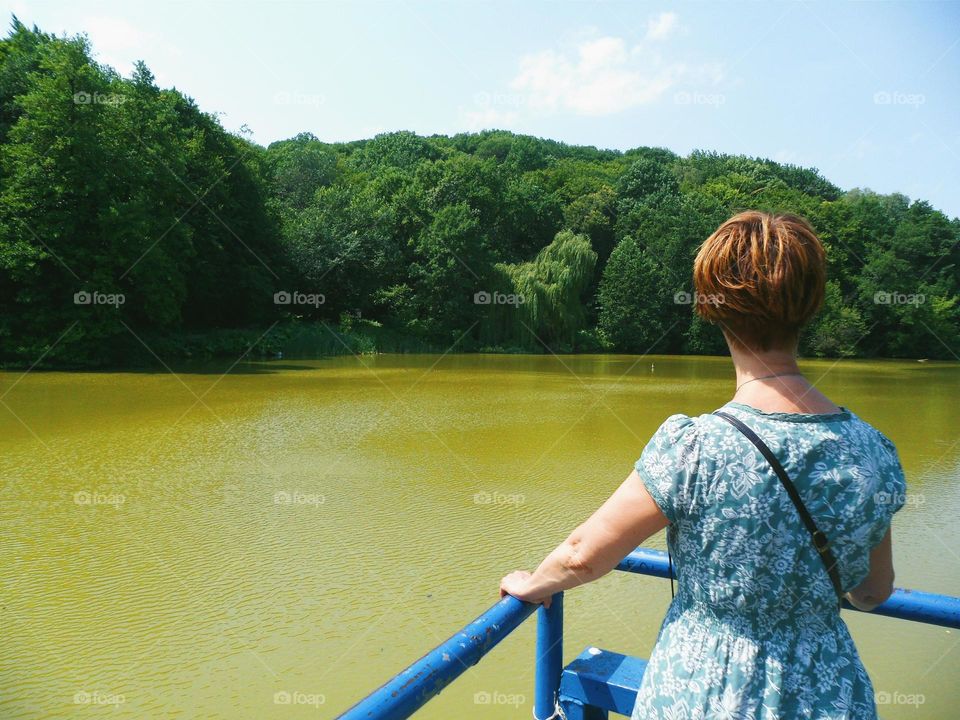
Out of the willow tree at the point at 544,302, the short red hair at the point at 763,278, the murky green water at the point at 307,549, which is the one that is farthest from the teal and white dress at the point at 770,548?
the willow tree at the point at 544,302

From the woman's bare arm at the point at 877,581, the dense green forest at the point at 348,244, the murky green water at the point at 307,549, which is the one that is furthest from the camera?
the dense green forest at the point at 348,244

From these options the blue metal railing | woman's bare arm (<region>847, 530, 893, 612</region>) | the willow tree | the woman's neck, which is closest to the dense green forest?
the willow tree

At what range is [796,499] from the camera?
1163mm

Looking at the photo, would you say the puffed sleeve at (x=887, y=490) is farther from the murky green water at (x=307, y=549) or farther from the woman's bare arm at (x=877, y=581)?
the murky green water at (x=307, y=549)

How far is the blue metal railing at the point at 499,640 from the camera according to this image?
3.57ft

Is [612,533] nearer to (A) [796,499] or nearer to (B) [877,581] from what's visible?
(A) [796,499]

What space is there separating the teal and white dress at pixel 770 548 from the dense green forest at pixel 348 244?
66.1ft

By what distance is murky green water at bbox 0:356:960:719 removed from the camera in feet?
12.1

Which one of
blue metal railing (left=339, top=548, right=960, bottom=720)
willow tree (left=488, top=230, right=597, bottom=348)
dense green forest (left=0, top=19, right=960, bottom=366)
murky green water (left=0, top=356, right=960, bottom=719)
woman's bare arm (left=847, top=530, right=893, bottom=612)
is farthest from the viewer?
willow tree (left=488, top=230, right=597, bottom=348)

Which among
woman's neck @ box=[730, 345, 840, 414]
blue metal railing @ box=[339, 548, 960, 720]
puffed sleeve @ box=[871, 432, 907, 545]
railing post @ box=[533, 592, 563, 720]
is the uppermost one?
woman's neck @ box=[730, 345, 840, 414]

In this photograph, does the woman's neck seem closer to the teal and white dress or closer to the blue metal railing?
the teal and white dress

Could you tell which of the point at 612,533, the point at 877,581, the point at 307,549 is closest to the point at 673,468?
the point at 612,533

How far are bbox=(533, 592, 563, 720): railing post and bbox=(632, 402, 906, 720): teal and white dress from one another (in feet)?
1.24

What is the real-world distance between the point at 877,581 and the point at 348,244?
32.1 meters
